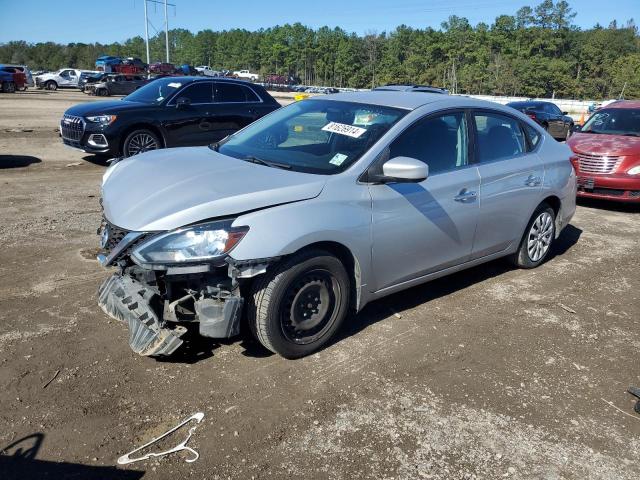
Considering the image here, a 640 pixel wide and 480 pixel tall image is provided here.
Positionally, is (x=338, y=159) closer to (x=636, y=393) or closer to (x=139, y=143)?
(x=636, y=393)

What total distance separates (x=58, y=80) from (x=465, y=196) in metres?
46.6

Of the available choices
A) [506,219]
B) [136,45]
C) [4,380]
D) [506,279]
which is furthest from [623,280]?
[136,45]

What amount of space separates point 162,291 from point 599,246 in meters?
5.70

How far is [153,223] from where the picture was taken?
129 inches

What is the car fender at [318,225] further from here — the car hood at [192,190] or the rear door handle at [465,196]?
the rear door handle at [465,196]

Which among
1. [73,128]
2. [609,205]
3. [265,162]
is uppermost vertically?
[265,162]

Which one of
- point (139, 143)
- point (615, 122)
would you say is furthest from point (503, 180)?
Result: point (139, 143)

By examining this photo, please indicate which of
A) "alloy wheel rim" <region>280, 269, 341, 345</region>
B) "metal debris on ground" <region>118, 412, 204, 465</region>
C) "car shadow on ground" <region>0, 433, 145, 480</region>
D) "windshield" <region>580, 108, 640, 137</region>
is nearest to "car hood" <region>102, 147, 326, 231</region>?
"alloy wheel rim" <region>280, 269, 341, 345</region>

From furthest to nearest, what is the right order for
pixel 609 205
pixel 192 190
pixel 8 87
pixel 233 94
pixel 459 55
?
pixel 459 55 → pixel 8 87 → pixel 233 94 → pixel 609 205 → pixel 192 190

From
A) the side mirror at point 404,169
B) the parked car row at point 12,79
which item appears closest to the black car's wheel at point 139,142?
the side mirror at point 404,169

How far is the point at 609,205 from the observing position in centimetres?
946

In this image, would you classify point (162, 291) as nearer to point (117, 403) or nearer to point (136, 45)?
point (117, 403)

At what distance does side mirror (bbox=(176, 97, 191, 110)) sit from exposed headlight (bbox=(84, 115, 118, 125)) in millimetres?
1158

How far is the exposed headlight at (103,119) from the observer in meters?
9.74
